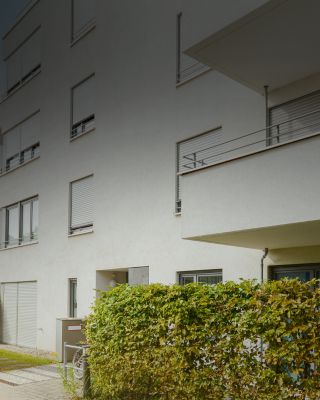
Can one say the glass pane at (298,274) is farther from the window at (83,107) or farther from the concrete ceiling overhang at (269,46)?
the window at (83,107)

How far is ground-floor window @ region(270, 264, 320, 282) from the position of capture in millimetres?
10988

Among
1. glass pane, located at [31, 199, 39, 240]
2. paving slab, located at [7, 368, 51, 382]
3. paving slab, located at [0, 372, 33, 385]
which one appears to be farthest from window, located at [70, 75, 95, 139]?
paving slab, located at [0, 372, 33, 385]

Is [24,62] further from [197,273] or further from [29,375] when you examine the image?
[29,375]

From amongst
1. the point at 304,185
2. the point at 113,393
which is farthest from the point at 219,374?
the point at 304,185

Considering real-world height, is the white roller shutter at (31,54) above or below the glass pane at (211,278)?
above

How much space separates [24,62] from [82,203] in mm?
8490

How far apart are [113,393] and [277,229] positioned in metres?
3.71

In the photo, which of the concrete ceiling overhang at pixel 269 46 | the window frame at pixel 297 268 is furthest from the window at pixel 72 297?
the concrete ceiling overhang at pixel 269 46

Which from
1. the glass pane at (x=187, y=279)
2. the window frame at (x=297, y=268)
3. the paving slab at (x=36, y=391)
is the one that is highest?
the window frame at (x=297, y=268)

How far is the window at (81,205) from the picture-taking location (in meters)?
18.0

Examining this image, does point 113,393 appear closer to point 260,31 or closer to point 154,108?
point 260,31

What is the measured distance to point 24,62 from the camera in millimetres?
→ 23750

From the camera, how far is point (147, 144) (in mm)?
15375

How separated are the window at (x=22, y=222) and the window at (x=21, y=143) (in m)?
1.74
